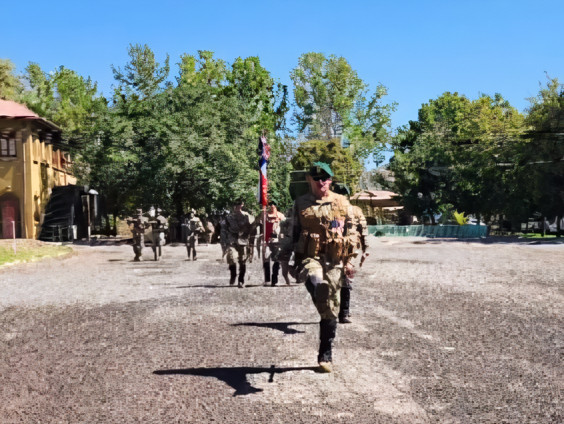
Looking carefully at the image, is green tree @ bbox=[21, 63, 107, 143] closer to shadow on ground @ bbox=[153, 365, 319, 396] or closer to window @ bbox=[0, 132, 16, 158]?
window @ bbox=[0, 132, 16, 158]

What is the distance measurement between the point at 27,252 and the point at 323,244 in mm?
23559

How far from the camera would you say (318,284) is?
6.54 meters

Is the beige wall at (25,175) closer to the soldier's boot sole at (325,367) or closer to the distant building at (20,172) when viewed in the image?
the distant building at (20,172)

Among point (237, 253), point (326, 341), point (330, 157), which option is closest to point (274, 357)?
point (326, 341)

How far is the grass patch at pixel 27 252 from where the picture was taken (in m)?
24.3

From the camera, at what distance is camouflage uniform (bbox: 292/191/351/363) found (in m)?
6.62

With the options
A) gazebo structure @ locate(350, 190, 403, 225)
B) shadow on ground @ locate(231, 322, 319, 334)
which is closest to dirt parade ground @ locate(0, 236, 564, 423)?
shadow on ground @ locate(231, 322, 319, 334)

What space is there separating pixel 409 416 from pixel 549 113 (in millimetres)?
44215

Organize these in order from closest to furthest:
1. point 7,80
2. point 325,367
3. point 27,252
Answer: point 325,367 → point 27,252 → point 7,80

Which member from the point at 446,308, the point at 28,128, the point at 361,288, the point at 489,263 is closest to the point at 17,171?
the point at 28,128

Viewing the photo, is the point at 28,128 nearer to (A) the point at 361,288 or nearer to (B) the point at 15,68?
(B) the point at 15,68

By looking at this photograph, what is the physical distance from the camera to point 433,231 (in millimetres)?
58281

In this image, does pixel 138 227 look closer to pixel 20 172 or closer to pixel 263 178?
pixel 263 178

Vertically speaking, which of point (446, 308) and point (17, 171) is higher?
point (17, 171)
